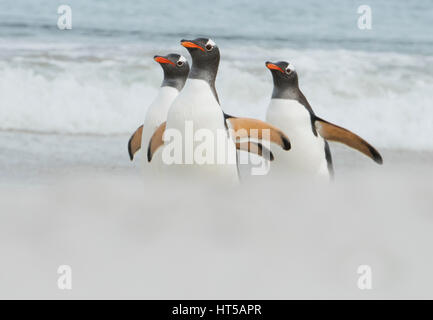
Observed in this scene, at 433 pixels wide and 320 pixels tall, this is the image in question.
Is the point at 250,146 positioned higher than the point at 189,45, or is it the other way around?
the point at 189,45

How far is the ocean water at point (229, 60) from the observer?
325 inches

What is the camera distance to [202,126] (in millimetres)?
→ 3807

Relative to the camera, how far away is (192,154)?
3.76 meters

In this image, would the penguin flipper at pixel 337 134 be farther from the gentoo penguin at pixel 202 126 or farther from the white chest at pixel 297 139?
the gentoo penguin at pixel 202 126

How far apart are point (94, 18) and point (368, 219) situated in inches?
384

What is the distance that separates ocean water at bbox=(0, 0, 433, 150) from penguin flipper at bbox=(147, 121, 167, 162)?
144 inches

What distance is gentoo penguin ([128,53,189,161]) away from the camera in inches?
165

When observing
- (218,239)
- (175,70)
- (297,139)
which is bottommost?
(218,239)

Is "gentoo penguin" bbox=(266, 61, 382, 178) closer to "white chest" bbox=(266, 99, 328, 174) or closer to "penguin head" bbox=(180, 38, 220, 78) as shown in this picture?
"white chest" bbox=(266, 99, 328, 174)

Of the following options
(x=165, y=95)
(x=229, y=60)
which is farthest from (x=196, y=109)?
(x=229, y=60)

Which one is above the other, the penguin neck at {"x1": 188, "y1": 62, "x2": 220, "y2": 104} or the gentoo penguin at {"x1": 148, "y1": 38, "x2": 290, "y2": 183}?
the penguin neck at {"x1": 188, "y1": 62, "x2": 220, "y2": 104}

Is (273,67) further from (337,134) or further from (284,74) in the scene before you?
(337,134)

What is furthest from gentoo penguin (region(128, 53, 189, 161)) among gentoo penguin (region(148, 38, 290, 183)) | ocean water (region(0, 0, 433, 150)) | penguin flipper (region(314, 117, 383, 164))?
ocean water (region(0, 0, 433, 150))

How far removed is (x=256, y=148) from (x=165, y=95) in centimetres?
59
